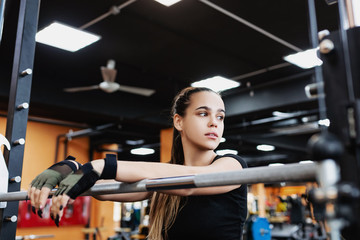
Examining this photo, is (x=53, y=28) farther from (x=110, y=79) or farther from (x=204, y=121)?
(x=204, y=121)

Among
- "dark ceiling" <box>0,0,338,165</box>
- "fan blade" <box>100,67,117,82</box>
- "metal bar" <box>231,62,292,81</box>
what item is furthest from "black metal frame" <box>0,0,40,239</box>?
"metal bar" <box>231,62,292,81</box>

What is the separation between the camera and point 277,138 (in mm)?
11547

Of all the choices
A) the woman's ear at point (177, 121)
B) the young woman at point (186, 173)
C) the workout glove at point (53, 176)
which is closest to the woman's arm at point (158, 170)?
the young woman at point (186, 173)

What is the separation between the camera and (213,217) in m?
1.31

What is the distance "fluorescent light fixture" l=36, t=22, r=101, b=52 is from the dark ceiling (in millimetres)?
102

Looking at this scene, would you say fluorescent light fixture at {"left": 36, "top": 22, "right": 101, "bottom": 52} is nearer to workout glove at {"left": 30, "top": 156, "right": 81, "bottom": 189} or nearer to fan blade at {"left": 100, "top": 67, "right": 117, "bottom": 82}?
fan blade at {"left": 100, "top": 67, "right": 117, "bottom": 82}

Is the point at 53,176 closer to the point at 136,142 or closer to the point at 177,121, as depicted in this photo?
the point at 177,121

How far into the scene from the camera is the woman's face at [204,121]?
1388 mm

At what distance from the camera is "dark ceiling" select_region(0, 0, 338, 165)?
4273mm

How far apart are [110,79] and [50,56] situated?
1.12 meters

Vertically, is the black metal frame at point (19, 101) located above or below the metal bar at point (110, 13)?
below

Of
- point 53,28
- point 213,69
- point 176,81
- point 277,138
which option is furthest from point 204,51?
point 277,138

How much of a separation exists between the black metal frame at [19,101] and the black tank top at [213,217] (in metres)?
0.73

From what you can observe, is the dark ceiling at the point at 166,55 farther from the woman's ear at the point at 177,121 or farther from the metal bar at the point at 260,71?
the woman's ear at the point at 177,121
